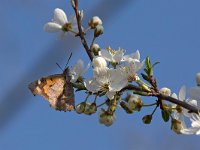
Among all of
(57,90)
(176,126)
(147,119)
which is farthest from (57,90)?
(176,126)

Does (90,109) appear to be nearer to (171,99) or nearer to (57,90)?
(57,90)

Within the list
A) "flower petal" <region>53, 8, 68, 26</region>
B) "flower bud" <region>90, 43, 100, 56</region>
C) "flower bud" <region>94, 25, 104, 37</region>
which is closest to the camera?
"flower bud" <region>90, 43, 100, 56</region>

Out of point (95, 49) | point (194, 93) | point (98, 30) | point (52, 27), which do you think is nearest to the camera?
point (194, 93)

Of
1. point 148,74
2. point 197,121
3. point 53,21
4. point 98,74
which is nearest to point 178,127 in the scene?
point 197,121

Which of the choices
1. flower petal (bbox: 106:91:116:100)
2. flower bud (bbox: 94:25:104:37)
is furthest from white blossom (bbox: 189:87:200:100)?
flower bud (bbox: 94:25:104:37)

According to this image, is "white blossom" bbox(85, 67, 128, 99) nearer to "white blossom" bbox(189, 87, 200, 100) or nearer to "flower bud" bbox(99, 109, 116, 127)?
"flower bud" bbox(99, 109, 116, 127)

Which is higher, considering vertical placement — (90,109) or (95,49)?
(95,49)

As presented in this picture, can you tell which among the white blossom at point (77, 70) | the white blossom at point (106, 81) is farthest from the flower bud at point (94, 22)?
the white blossom at point (106, 81)

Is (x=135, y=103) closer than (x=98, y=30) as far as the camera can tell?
Yes
